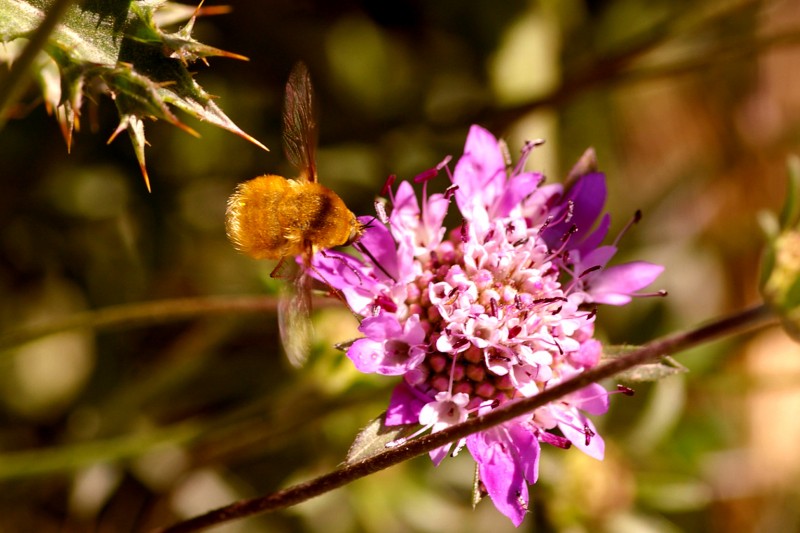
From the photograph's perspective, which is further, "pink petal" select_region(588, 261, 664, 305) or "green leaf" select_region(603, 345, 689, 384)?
"pink petal" select_region(588, 261, 664, 305)

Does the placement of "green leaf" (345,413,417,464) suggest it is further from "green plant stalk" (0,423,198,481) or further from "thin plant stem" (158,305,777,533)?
"green plant stalk" (0,423,198,481)

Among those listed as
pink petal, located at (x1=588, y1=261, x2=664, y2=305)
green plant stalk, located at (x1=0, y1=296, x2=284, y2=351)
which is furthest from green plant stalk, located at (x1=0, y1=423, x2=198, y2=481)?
pink petal, located at (x1=588, y1=261, x2=664, y2=305)

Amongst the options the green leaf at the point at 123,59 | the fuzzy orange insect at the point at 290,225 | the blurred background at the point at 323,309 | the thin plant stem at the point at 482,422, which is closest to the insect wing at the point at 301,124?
the fuzzy orange insect at the point at 290,225

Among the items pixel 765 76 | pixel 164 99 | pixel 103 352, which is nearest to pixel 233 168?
pixel 103 352

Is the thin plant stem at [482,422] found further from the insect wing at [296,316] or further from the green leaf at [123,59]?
the green leaf at [123,59]

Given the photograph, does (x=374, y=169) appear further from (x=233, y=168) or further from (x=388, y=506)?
(x=388, y=506)

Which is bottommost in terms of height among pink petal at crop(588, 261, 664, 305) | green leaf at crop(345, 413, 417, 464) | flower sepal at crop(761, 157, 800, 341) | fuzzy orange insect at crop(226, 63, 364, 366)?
green leaf at crop(345, 413, 417, 464)
